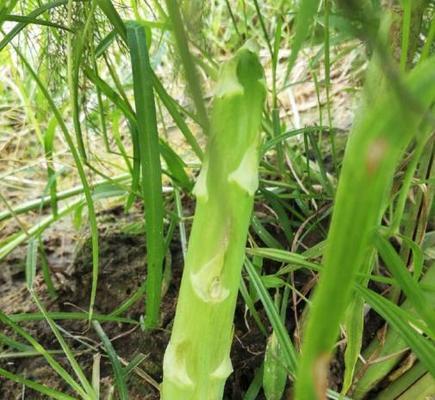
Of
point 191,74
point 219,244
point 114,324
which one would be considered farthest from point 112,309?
point 191,74

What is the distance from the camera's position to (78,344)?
2.36 feet

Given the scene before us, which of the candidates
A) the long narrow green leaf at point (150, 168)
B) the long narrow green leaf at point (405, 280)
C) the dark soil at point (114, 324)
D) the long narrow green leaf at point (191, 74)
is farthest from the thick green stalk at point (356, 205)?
the dark soil at point (114, 324)

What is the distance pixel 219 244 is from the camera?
0.39 m

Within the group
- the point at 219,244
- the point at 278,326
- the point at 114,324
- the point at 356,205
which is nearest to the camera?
the point at 356,205

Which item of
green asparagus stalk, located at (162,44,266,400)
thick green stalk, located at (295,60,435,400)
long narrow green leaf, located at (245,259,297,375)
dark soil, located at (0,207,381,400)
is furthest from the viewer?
dark soil, located at (0,207,381,400)

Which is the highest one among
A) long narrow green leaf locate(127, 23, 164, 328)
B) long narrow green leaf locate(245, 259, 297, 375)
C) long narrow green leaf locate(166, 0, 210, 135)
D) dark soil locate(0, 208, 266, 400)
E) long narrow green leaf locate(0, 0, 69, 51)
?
long narrow green leaf locate(0, 0, 69, 51)

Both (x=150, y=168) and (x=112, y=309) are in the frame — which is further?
(x=112, y=309)

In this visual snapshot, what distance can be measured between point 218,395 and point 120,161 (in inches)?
27.9

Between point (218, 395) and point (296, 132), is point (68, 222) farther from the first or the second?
point (218, 395)

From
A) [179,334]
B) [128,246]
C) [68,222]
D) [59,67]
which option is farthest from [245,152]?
[68,222]

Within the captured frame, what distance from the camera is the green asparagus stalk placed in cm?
36

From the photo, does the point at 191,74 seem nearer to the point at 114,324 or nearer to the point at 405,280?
the point at 405,280

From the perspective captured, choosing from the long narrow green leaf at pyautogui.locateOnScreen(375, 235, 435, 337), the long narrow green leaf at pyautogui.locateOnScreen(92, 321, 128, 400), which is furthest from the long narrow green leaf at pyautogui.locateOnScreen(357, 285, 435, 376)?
the long narrow green leaf at pyautogui.locateOnScreen(92, 321, 128, 400)

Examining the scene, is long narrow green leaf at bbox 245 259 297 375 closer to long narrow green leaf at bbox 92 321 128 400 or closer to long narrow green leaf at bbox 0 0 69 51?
long narrow green leaf at bbox 92 321 128 400
